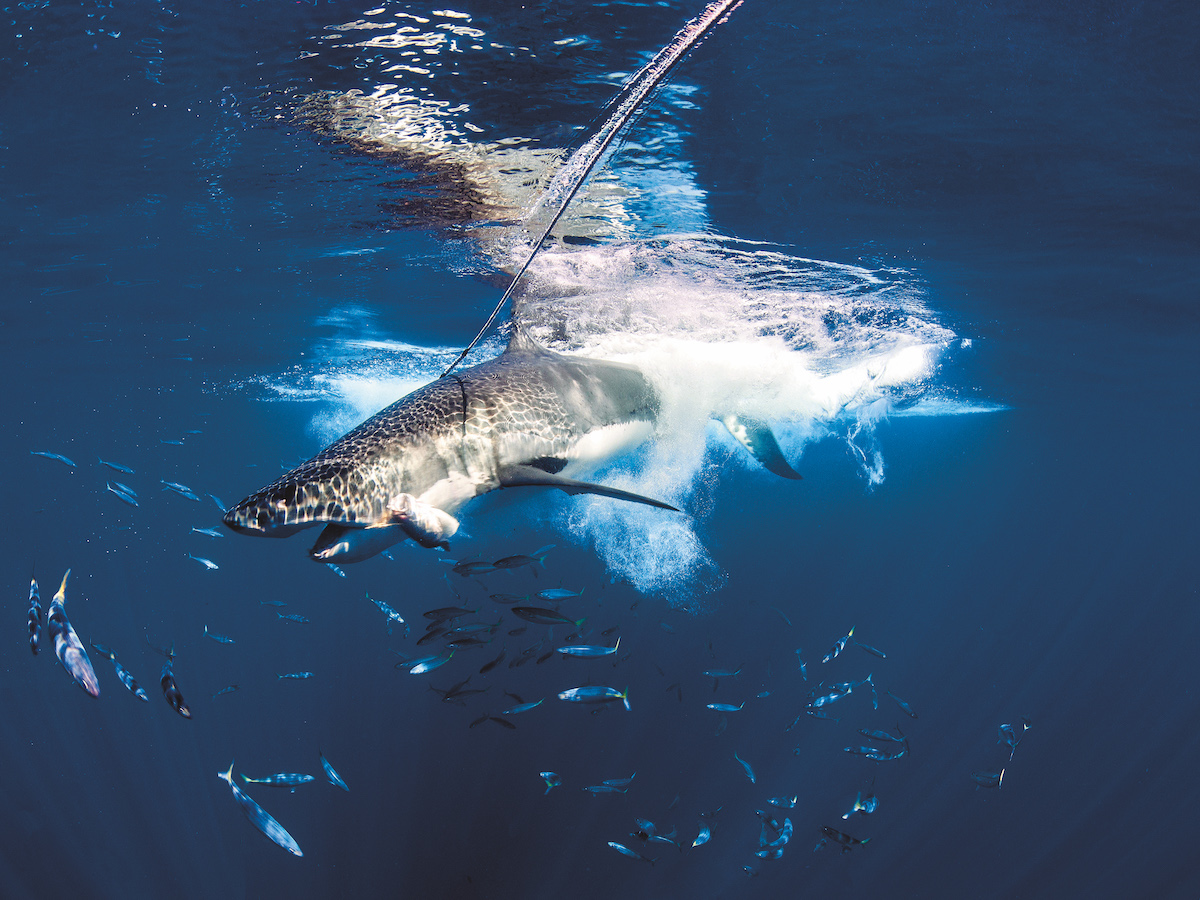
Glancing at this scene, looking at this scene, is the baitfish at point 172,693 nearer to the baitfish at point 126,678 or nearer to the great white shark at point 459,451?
the baitfish at point 126,678

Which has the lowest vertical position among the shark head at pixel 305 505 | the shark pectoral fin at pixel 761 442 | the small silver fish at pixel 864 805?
the small silver fish at pixel 864 805

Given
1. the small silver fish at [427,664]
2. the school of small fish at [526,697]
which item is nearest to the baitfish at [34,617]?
the school of small fish at [526,697]

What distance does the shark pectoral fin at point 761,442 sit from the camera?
344 inches

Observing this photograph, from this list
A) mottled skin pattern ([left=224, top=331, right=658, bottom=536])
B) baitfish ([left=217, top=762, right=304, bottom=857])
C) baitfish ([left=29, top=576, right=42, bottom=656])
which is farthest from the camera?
baitfish ([left=29, top=576, right=42, bottom=656])

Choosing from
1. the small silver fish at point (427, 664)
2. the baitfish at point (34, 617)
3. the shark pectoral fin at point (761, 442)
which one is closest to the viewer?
the baitfish at point (34, 617)

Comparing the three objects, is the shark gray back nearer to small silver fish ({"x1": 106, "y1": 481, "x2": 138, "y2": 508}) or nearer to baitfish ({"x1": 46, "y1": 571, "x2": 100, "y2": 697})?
baitfish ({"x1": 46, "y1": 571, "x2": 100, "y2": 697})

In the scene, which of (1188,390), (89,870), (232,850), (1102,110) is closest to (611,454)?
(1102,110)

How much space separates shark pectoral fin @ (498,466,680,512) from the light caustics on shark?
0.05 feet

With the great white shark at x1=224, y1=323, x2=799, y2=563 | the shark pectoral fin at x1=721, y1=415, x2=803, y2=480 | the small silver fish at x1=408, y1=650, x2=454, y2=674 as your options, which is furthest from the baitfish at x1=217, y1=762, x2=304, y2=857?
the shark pectoral fin at x1=721, y1=415, x2=803, y2=480

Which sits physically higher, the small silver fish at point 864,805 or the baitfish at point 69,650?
the baitfish at point 69,650

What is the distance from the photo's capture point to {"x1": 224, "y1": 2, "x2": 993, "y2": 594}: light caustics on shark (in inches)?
117

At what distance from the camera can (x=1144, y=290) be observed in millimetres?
11406

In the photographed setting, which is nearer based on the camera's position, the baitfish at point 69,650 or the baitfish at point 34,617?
the baitfish at point 69,650

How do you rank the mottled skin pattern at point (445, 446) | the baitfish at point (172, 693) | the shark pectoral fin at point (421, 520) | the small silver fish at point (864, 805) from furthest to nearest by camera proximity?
1. the small silver fish at point (864, 805)
2. the baitfish at point (172, 693)
3. the shark pectoral fin at point (421, 520)
4. the mottled skin pattern at point (445, 446)
